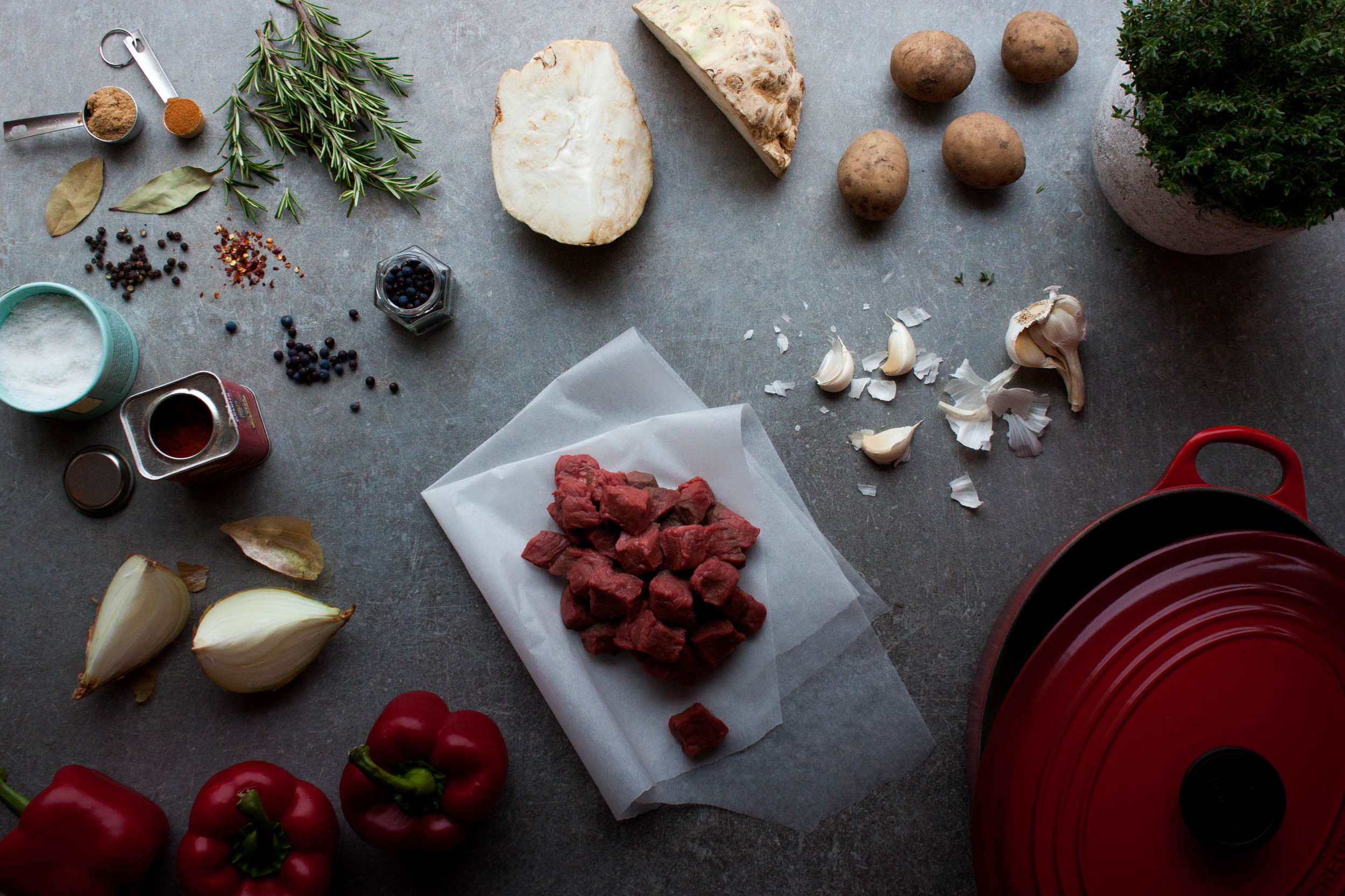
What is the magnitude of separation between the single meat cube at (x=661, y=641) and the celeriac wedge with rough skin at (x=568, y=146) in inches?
33.8

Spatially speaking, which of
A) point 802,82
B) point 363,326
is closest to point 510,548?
point 363,326

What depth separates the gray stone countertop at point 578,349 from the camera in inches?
65.2

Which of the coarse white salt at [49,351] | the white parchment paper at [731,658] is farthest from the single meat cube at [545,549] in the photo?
the coarse white salt at [49,351]

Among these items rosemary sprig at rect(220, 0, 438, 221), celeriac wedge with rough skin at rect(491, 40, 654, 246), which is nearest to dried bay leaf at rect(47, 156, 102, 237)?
rosemary sprig at rect(220, 0, 438, 221)

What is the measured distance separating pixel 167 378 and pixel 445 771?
1143 mm

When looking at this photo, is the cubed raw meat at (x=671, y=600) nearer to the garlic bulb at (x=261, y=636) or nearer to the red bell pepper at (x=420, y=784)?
the red bell pepper at (x=420, y=784)

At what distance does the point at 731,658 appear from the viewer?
1643 millimetres

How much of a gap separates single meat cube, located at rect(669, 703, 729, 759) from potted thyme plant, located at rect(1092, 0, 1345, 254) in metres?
1.40

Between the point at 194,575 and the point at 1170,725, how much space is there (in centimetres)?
201

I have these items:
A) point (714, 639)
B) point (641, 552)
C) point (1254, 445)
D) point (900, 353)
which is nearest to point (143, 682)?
point (641, 552)

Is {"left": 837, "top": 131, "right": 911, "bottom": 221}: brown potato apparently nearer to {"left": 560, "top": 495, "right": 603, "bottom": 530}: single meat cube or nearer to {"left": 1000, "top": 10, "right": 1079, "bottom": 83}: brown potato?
{"left": 1000, "top": 10, "right": 1079, "bottom": 83}: brown potato

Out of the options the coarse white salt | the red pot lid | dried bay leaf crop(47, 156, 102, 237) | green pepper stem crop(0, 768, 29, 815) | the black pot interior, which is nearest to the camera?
the red pot lid

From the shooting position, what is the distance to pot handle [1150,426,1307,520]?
136 centimetres

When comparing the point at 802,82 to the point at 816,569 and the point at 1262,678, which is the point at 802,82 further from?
the point at 1262,678
